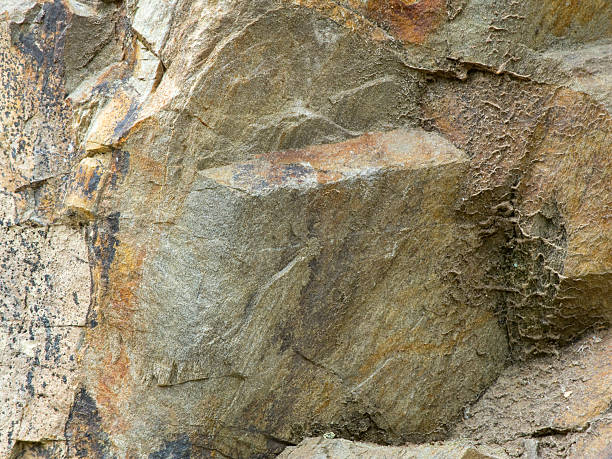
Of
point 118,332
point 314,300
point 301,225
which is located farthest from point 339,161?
point 118,332

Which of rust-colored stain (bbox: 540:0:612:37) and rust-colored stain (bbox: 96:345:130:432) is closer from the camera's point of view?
rust-colored stain (bbox: 96:345:130:432)

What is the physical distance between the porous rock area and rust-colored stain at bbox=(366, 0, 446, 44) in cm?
1

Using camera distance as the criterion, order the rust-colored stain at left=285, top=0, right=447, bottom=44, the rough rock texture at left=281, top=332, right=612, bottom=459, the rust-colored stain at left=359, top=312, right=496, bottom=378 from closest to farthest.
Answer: the rough rock texture at left=281, top=332, right=612, bottom=459 → the rust-colored stain at left=285, top=0, right=447, bottom=44 → the rust-colored stain at left=359, top=312, right=496, bottom=378

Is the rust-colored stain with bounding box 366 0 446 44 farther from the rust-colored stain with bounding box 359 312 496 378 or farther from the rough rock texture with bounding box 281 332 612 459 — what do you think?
the rough rock texture with bounding box 281 332 612 459

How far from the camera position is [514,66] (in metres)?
3.26

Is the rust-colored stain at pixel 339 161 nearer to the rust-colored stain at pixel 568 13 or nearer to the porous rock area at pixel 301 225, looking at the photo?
the porous rock area at pixel 301 225

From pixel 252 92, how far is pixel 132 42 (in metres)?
0.64

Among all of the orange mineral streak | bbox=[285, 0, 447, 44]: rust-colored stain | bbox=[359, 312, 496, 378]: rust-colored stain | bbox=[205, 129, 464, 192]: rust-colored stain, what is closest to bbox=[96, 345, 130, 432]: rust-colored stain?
the orange mineral streak

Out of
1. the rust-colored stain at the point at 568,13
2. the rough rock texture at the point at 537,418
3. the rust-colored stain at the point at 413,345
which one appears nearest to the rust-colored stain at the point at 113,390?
the rough rock texture at the point at 537,418

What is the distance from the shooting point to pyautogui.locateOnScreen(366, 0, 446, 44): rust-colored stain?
322 cm

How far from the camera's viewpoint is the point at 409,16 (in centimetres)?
325

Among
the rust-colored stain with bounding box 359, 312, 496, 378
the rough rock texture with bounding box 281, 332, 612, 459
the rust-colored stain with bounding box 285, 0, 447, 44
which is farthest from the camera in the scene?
the rust-colored stain with bounding box 359, 312, 496, 378

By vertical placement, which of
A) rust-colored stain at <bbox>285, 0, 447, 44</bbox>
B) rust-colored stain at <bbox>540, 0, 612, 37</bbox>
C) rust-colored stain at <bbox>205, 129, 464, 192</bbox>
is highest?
rust-colored stain at <bbox>540, 0, 612, 37</bbox>

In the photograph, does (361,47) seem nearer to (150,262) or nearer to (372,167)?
(372,167)
